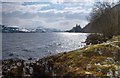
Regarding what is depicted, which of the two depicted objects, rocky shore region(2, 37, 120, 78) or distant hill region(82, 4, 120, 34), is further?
distant hill region(82, 4, 120, 34)

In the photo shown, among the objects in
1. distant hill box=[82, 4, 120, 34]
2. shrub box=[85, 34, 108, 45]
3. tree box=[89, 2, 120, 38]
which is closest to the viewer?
shrub box=[85, 34, 108, 45]

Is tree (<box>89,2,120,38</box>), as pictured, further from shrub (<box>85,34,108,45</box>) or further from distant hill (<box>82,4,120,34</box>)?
shrub (<box>85,34,108,45</box>)

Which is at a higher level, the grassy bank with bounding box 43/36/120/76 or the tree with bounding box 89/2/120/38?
the tree with bounding box 89/2/120/38

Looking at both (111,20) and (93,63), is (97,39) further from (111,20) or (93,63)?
(93,63)

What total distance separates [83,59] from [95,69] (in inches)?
210

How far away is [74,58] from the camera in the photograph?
35.4 metres

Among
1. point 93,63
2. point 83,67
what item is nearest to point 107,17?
point 93,63

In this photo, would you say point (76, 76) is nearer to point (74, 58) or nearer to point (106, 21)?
point (74, 58)

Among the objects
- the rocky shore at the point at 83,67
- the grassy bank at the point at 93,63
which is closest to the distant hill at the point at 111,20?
the grassy bank at the point at 93,63

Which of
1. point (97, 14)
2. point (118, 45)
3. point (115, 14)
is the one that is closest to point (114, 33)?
point (115, 14)

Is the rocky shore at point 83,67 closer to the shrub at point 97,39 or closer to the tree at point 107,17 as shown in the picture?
the shrub at point 97,39

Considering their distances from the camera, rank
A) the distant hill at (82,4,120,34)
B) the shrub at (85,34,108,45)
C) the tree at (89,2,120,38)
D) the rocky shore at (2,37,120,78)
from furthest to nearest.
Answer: the tree at (89,2,120,38), the distant hill at (82,4,120,34), the shrub at (85,34,108,45), the rocky shore at (2,37,120,78)

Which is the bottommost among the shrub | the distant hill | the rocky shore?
the rocky shore

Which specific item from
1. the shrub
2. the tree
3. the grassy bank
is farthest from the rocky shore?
the tree
